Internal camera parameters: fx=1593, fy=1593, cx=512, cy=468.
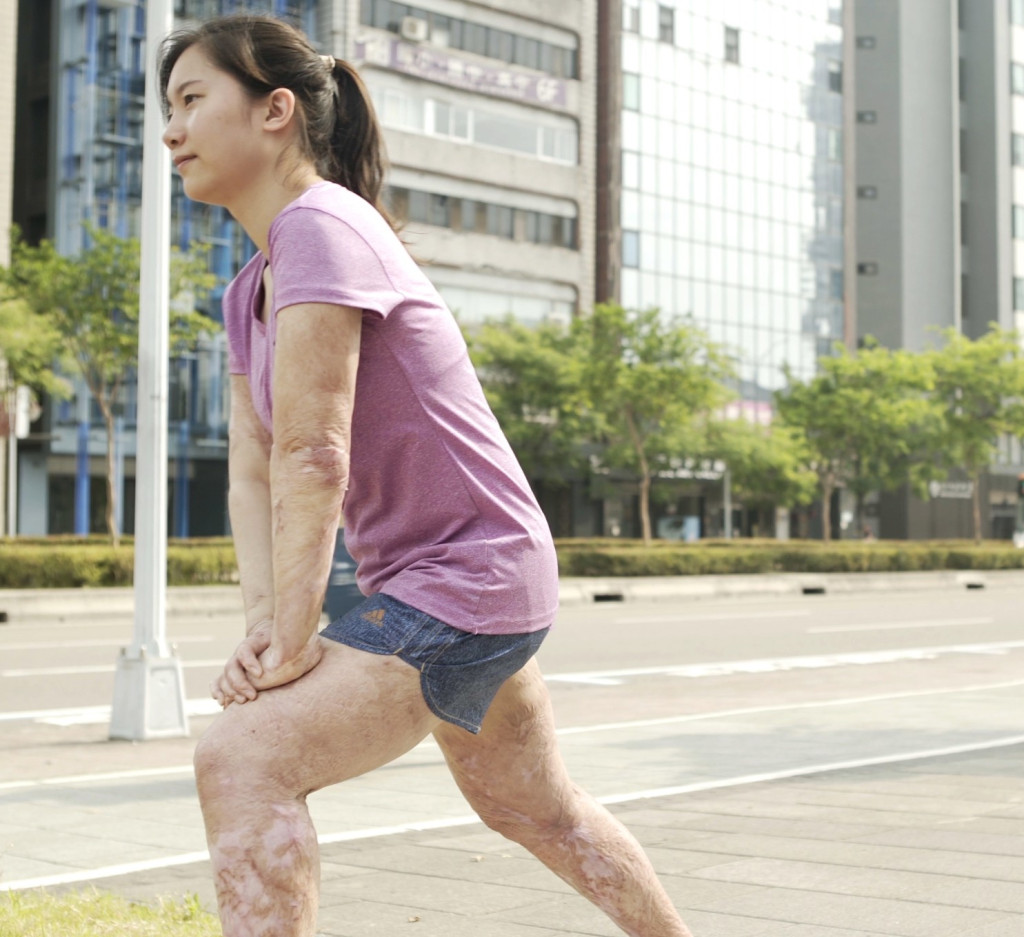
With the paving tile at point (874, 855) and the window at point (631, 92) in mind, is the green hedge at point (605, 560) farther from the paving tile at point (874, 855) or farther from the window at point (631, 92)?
the window at point (631, 92)

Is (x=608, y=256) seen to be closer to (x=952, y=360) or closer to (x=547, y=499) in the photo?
(x=547, y=499)

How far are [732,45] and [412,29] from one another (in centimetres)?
1770

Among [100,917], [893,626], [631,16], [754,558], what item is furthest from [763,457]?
[100,917]

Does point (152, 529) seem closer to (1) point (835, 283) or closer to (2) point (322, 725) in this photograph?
(2) point (322, 725)

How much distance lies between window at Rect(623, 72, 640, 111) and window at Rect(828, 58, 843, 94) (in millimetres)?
13222

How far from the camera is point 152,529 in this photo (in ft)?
30.6

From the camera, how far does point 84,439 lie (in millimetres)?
43875

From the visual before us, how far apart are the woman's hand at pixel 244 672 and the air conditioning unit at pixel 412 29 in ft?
166

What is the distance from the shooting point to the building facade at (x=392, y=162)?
45.4 m

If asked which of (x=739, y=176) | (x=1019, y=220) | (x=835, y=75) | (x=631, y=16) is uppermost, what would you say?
(x=835, y=75)

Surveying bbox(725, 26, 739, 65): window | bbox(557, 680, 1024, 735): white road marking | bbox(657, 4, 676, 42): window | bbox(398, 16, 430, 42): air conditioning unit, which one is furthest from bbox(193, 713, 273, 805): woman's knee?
bbox(725, 26, 739, 65): window

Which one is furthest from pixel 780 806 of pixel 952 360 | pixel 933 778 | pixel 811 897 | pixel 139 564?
pixel 952 360

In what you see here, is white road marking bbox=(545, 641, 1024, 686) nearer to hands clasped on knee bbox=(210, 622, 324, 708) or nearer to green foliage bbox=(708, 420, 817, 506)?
hands clasped on knee bbox=(210, 622, 324, 708)

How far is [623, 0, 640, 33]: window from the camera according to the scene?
5884cm
